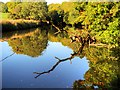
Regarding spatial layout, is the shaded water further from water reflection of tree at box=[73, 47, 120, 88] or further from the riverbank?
the riverbank

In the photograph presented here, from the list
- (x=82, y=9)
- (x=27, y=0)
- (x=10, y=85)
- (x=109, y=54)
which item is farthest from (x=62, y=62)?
(x=27, y=0)

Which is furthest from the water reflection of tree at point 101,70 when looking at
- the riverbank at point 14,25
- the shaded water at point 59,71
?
the riverbank at point 14,25

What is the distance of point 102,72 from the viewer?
59.1 ft

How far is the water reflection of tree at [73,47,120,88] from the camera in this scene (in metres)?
15.0

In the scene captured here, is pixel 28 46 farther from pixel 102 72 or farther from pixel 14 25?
pixel 14 25

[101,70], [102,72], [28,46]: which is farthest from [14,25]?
[102,72]

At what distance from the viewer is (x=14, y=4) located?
8444cm

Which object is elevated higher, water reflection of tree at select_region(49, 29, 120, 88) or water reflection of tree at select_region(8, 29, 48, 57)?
water reflection of tree at select_region(49, 29, 120, 88)

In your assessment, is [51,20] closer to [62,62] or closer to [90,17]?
[90,17]

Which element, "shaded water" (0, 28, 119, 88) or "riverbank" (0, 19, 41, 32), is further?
"riverbank" (0, 19, 41, 32)

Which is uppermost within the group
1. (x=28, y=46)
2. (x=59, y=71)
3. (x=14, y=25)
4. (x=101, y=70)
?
(x=101, y=70)

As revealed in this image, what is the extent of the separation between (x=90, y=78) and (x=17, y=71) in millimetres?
4368

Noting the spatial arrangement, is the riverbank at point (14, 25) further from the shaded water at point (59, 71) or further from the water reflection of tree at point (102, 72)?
the water reflection of tree at point (102, 72)

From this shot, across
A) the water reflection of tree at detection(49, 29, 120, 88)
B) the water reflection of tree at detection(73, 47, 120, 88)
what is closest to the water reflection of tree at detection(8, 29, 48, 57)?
the water reflection of tree at detection(49, 29, 120, 88)
